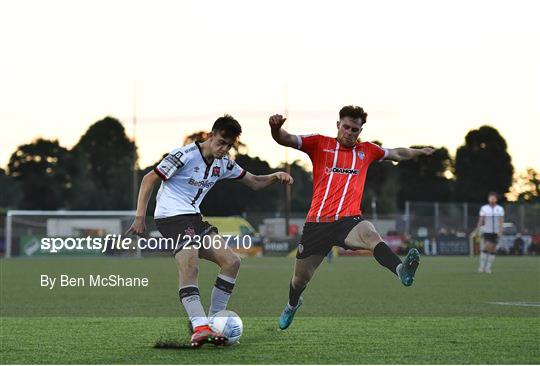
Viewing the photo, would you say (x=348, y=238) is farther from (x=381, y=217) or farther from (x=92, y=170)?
(x=92, y=170)

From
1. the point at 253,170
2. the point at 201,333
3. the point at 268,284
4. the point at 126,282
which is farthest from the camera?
the point at 253,170

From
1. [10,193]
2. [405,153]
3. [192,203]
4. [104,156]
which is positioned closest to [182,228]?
[192,203]

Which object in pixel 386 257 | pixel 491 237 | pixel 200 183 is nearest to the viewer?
pixel 200 183

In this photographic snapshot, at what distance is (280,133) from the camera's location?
1027cm

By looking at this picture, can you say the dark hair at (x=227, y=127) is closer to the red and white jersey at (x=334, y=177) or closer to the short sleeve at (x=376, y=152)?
the red and white jersey at (x=334, y=177)

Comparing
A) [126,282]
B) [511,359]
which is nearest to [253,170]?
[126,282]

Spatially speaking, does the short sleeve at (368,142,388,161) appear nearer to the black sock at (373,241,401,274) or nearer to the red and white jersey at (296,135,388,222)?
the red and white jersey at (296,135,388,222)

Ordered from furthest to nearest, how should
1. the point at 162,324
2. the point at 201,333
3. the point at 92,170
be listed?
the point at 92,170 → the point at 162,324 → the point at 201,333

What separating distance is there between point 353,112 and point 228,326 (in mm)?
2493

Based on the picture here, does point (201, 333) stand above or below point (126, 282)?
above

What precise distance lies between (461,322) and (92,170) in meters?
104

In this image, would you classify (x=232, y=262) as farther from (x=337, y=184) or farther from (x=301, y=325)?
(x=301, y=325)

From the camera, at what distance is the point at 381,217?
66.1 meters

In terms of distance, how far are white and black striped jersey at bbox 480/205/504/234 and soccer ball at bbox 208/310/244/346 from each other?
60.1 feet
